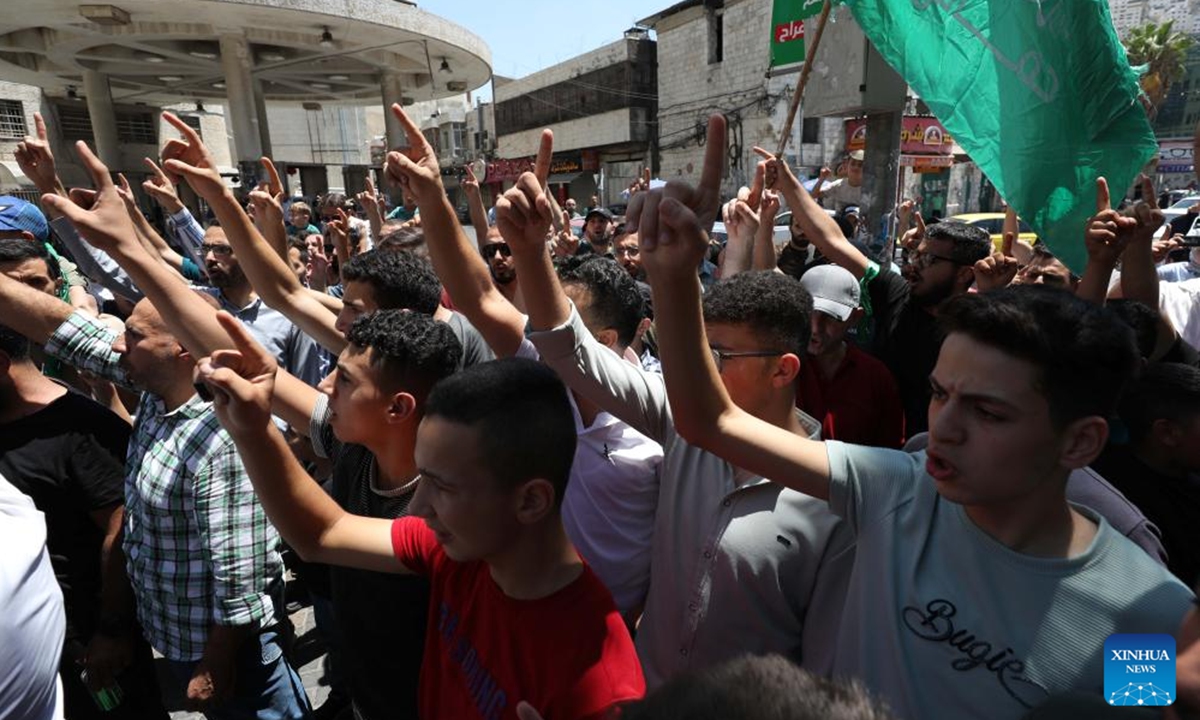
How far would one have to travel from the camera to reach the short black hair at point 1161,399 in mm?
1859

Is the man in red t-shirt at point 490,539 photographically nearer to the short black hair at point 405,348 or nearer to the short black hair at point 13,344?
the short black hair at point 405,348

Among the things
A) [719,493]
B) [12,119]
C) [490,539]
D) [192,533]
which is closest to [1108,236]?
[719,493]

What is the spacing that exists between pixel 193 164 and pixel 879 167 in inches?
184

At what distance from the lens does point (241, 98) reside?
15781 mm

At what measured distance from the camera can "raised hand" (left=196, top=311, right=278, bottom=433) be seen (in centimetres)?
144

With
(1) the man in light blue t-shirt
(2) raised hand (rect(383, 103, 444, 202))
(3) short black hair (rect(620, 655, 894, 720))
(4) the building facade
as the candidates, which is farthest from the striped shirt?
(4) the building facade

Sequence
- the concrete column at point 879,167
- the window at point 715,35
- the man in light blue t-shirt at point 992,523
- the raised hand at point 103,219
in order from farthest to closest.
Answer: the window at point 715,35
the concrete column at point 879,167
the raised hand at point 103,219
the man in light blue t-shirt at point 992,523

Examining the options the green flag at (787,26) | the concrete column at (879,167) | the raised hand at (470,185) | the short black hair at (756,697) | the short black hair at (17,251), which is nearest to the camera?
the short black hair at (756,697)

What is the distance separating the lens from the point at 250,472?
5.03 feet

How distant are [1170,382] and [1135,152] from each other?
60.2 inches

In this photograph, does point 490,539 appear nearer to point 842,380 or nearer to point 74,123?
point 842,380

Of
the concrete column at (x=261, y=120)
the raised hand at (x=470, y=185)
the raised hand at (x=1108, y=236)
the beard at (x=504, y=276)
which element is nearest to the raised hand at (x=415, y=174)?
the raised hand at (x=470, y=185)

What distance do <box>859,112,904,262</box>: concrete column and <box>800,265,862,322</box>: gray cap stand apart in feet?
8.68

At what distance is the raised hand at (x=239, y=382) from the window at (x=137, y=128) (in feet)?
101
